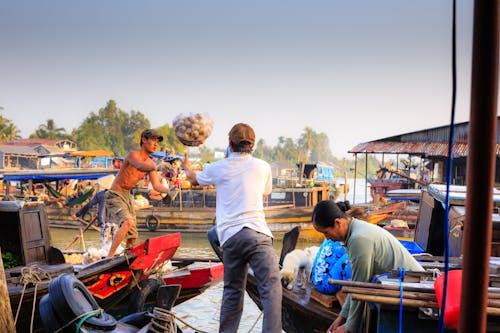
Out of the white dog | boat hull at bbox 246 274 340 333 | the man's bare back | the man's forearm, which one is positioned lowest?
boat hull at bbox 246 274 340 333

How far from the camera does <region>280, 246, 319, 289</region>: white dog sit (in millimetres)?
5336

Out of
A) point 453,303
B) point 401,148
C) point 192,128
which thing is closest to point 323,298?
point 192,128

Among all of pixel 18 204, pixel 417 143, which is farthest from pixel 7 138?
pixel 18 204

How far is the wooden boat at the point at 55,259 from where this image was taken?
588cm

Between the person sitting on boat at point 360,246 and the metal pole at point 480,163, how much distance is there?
2.05 metres

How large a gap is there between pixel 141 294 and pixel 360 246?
3.83 metres

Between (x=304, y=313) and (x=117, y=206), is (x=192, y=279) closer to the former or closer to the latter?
(x=117, y=206)

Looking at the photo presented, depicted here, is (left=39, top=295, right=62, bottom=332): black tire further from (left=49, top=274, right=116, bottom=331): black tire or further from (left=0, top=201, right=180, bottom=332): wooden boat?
(left=0, top=201, right=180, bottom=332): wooden boat

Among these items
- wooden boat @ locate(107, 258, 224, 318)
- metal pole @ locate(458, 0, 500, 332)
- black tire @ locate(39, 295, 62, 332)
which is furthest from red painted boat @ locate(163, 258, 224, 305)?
metal pole @ locate(458, 0, 500, 332)

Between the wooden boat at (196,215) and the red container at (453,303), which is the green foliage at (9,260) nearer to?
the red container at (453,303)

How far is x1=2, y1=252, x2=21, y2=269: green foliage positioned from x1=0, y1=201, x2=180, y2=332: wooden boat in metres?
0.03

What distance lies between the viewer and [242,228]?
402 centimetres

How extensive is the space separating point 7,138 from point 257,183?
250ft

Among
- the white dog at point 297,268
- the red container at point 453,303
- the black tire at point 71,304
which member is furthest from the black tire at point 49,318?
the red container at point 453,303
